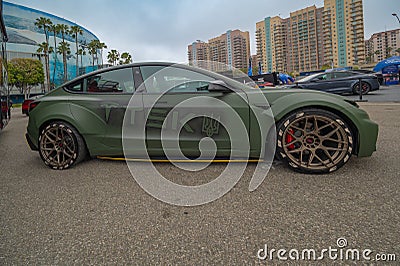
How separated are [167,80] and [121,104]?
1.93ft

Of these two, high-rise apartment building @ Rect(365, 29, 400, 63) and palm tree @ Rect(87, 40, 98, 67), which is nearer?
palm tree @ Rect(87, 40, 98, 67)

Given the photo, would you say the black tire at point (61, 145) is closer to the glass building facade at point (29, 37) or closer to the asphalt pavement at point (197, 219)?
the asphalt pavement at point (197, 219)

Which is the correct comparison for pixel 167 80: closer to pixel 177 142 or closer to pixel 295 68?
pixel 177 142

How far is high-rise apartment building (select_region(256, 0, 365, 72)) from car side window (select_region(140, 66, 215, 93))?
85.9 metres

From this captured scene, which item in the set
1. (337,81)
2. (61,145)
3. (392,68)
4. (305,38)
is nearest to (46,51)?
(392,68)

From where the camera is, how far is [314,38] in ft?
263

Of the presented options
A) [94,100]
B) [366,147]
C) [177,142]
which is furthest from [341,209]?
[94,100]

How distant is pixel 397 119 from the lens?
230 inches

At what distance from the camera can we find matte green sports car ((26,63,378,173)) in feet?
8.50

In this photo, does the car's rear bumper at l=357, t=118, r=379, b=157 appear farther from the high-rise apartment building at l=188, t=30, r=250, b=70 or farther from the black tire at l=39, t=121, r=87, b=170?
the black tire at l=39, t=121, r=87, b=170

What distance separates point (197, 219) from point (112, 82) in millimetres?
2013

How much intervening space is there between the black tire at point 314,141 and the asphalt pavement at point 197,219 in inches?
5.2

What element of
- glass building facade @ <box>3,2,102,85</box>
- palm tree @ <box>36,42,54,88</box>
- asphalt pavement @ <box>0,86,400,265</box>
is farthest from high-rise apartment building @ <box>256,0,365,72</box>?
asphalt pavement @ <box>0,86,400,265</box>

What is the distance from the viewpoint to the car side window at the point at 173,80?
9.39 feet
